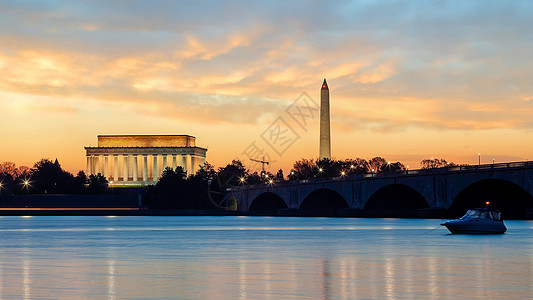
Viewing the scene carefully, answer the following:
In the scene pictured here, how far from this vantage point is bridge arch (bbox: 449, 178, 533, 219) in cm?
12469

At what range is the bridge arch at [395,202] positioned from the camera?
501 ft

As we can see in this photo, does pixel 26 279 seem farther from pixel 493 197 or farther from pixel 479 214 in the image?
pixel 493 197

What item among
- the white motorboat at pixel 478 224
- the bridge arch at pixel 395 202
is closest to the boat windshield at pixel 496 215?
the white motorboat at pixel 478 224

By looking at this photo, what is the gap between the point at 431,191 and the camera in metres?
133

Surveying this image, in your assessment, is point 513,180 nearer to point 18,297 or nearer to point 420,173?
point 420,173

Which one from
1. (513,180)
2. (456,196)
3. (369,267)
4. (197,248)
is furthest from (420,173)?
(369,267)

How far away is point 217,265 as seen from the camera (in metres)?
47.3

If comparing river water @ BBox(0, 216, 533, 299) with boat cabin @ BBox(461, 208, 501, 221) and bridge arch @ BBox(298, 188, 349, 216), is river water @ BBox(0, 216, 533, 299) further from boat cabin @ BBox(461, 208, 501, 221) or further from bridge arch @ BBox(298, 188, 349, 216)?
bridge arch @ BBox(298, 188, 349, 216)

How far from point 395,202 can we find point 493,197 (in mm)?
33262

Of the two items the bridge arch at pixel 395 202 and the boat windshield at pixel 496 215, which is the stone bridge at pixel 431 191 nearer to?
the bridge arch at pixel 395 202

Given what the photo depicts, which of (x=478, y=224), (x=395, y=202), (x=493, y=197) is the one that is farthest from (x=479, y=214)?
(x=395, y=202)

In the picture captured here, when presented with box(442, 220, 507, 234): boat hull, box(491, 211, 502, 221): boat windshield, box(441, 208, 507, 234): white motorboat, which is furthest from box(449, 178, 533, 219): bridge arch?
box(442, 220, 507, 234): boat hull

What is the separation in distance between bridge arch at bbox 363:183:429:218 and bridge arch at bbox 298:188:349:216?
1408cm

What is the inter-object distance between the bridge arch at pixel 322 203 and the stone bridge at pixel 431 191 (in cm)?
22
